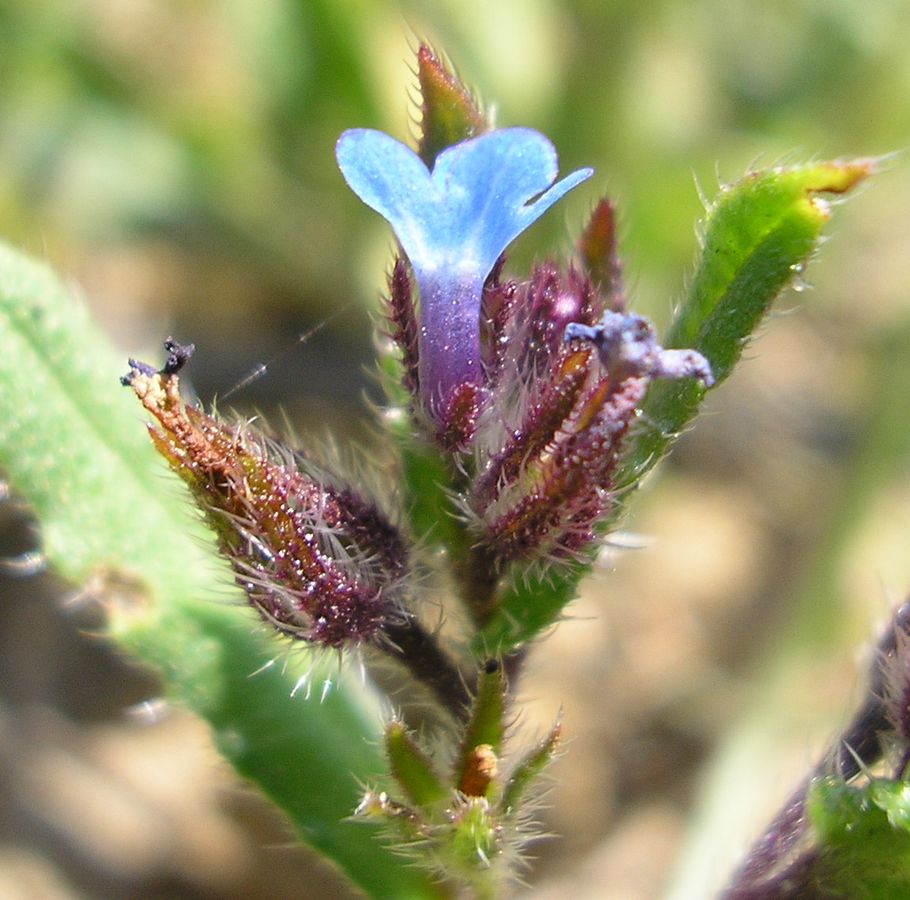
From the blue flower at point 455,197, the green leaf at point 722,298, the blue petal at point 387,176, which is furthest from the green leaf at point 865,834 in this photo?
the blue petal at point 387,176

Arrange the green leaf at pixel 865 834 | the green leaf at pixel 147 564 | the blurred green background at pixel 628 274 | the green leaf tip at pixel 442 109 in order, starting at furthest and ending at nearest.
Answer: the blurred green background at pixel 628 274 → the green leaf at pixel 147 564 → the green leaf tip at pixel 442 109 → the green leaf at pixel 865 834

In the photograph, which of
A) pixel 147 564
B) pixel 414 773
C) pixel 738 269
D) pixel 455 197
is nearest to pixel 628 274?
pixel 147 564

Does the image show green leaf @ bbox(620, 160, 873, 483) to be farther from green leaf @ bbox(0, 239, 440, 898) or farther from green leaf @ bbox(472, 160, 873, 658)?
green leaf @ bbox(0, 239, 440, 898)

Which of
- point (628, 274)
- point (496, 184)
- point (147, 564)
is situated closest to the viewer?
point (496, 184)

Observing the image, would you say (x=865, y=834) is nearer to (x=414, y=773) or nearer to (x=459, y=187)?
(x=414, y=773)

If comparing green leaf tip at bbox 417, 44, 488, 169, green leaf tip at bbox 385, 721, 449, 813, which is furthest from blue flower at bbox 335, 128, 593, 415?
green leaf tip at bbox 385, 721, 449, 813

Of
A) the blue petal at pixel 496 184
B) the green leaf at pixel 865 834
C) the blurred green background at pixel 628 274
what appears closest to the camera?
the blue petal at pixel 496 184

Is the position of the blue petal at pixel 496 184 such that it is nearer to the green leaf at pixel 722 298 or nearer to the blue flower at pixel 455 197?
the blue flower at pixel 455 197
